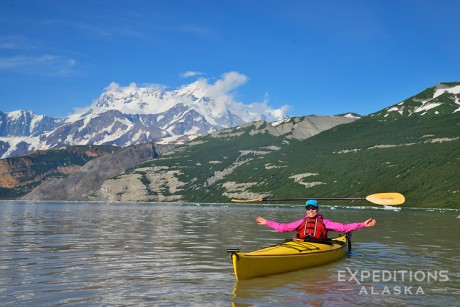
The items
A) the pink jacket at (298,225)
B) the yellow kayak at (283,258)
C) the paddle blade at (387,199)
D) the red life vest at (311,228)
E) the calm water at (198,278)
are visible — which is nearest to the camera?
the calm water at (198,278)

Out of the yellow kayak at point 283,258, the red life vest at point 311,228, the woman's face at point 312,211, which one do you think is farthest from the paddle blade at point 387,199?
the woman's face at point 312,211

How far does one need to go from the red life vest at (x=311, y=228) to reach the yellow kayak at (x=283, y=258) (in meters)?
0.56

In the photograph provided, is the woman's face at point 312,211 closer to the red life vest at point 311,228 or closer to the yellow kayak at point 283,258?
the red life vest at point 311,228

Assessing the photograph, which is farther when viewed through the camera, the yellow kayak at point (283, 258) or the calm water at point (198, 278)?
the yellow kayak at point (283, 258)

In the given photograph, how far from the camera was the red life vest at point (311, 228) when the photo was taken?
1014 inches

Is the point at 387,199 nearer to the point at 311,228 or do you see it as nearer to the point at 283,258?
the point at 311,228

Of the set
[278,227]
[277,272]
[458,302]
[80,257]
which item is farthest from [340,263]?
[80,257]

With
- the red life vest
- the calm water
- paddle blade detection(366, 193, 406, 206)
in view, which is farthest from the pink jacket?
paddle blade detection(366, 193, 406, 206)

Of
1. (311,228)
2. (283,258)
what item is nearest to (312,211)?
(311,228)

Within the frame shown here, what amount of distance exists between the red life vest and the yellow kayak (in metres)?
0.56

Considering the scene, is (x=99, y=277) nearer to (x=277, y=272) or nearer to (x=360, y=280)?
(x=277, y=272)

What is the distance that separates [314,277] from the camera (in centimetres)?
2225

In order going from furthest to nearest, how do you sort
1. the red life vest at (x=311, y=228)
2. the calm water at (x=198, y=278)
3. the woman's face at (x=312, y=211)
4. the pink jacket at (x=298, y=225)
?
1. the pink jacket at (x=298, y=225)
2. the red life vest at (x=311, y=228)
3. the woman's face at (x=312, y=211)
4. the calm water at (x=198, y=278)

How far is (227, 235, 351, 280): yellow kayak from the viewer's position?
20578 millimetres
